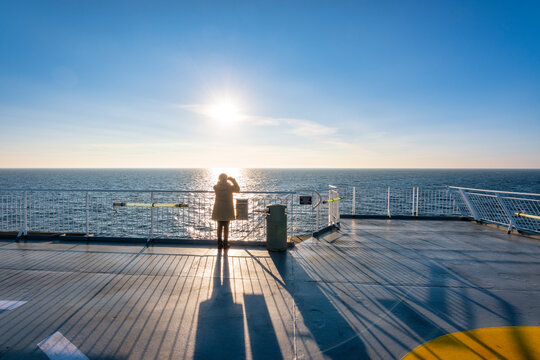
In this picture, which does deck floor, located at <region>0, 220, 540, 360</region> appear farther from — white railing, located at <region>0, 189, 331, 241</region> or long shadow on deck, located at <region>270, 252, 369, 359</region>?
white railing, located at <region>0, 189, 331, 241</region>

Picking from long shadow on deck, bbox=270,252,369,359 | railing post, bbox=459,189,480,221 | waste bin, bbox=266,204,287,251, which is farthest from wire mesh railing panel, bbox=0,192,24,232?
railing post, bbox=459,189,480,221

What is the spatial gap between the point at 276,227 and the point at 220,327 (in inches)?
145

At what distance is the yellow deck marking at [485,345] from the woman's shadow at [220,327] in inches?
76.1

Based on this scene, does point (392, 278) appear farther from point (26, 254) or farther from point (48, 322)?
point (26, 254)

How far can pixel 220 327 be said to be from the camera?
3.81 meters

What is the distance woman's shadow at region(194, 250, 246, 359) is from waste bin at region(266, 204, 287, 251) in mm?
2316

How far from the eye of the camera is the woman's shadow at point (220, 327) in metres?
3.29

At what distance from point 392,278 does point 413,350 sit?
2372mm

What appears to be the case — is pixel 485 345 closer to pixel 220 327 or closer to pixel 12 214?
pixel 220 327

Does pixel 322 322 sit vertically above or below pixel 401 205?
above

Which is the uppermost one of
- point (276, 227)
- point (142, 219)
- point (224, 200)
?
point (224, 200)

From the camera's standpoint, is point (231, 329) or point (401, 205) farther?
point (401, 205)

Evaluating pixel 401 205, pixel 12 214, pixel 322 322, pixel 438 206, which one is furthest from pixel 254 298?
pixel 438 206

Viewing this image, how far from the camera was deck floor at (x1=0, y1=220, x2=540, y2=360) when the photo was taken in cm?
347
